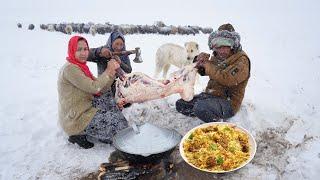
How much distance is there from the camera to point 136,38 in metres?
13.8

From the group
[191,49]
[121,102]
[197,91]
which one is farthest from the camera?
[191,49]

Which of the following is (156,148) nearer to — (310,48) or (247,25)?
(310,48)

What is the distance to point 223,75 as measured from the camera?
5023 mm

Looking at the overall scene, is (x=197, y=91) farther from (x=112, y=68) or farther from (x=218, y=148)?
(x=218, y=148)

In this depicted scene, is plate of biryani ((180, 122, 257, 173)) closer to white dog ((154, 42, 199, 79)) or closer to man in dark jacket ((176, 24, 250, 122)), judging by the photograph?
man in dark jacket ((176, 24, 250, 122))

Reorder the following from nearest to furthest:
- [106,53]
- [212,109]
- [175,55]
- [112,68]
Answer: [112,68] < [212,109] < [106,53] < [175,55]

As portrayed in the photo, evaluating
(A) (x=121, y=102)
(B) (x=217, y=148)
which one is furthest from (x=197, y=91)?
(B) (x=217, y=148)

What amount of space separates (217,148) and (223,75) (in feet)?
3.97

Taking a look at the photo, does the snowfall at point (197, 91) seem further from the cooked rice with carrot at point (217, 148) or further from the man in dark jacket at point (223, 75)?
the man in dark jacket at point (223, 75)

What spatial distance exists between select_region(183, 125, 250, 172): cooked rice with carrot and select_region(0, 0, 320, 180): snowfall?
346 mm

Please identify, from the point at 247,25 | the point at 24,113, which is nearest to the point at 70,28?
the point at 247,25

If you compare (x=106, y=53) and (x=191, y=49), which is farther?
(x=191, y=49)

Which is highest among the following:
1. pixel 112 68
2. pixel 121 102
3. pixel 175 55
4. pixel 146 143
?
pixel 112 68

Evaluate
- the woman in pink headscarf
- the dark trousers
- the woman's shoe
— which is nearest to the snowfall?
the woman's shoe
